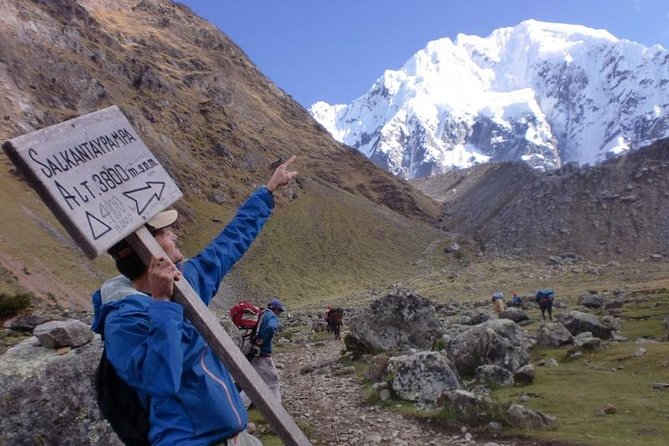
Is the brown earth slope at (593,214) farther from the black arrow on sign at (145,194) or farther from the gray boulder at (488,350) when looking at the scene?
the black arrow on sign at (145,194)

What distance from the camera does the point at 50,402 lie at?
25.6ft

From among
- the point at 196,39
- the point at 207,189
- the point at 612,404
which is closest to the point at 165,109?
the point at 207,189

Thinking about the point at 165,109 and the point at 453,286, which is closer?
the point at 453,286

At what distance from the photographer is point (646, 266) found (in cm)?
7450

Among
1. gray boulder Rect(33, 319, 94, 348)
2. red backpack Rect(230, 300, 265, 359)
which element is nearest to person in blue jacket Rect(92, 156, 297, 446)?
gray boulder Rect(33, 319, 94, 348)

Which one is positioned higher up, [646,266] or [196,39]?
[196,39]

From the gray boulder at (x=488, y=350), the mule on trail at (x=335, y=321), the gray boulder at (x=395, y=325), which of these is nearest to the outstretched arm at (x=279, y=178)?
the gray boulder at (x=488, y=350)

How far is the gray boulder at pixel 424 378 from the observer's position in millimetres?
13156

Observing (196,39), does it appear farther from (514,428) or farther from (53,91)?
(514,428)

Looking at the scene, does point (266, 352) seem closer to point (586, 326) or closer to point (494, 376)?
point (494, 376)

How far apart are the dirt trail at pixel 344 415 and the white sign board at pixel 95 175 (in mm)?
7914

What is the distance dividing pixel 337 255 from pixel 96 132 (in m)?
103

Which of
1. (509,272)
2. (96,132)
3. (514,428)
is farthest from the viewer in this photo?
(509,272)

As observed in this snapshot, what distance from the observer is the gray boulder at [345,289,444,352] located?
69.7 feet
